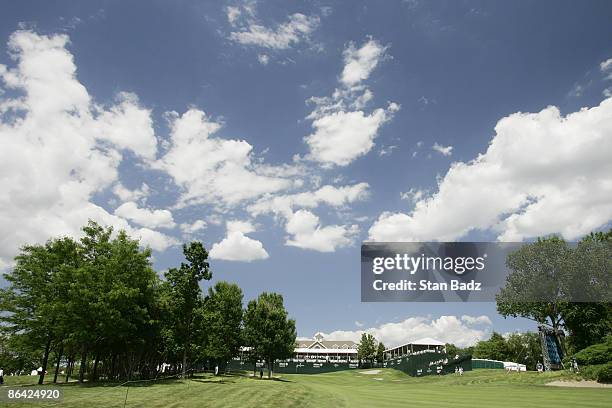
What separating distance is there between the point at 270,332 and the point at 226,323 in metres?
10.1

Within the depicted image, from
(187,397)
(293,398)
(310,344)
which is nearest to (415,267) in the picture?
(293,398)

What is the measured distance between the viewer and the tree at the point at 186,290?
42.2 meters

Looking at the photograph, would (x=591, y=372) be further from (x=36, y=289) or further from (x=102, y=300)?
(x=36, y=289)

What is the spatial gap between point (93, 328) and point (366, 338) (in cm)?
8250

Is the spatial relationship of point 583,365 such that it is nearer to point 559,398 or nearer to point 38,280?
point 559,398

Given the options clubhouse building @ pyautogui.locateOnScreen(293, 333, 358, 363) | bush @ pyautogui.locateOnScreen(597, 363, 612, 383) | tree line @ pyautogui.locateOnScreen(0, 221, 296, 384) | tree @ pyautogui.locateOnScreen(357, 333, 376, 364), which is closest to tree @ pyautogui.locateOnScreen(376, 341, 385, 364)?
tree @ pyautogui.locateOnScreen(357, 333, 376, 364)

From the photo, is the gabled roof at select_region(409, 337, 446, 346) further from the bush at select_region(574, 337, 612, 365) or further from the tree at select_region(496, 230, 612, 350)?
the bush at select_region(574, 337, 612, 365)

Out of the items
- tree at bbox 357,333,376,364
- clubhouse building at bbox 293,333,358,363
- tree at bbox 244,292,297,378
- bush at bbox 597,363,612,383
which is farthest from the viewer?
clubhouse building at bbox 293,333,358,363

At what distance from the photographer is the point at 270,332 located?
61812mm

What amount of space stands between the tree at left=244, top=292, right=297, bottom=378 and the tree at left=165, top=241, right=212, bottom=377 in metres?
19.4

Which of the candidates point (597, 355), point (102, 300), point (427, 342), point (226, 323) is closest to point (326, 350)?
point (427, 342)

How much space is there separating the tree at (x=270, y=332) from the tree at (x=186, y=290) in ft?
63.6

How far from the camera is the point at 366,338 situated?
11212 centimetres

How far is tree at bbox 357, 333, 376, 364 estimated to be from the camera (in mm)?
110875
